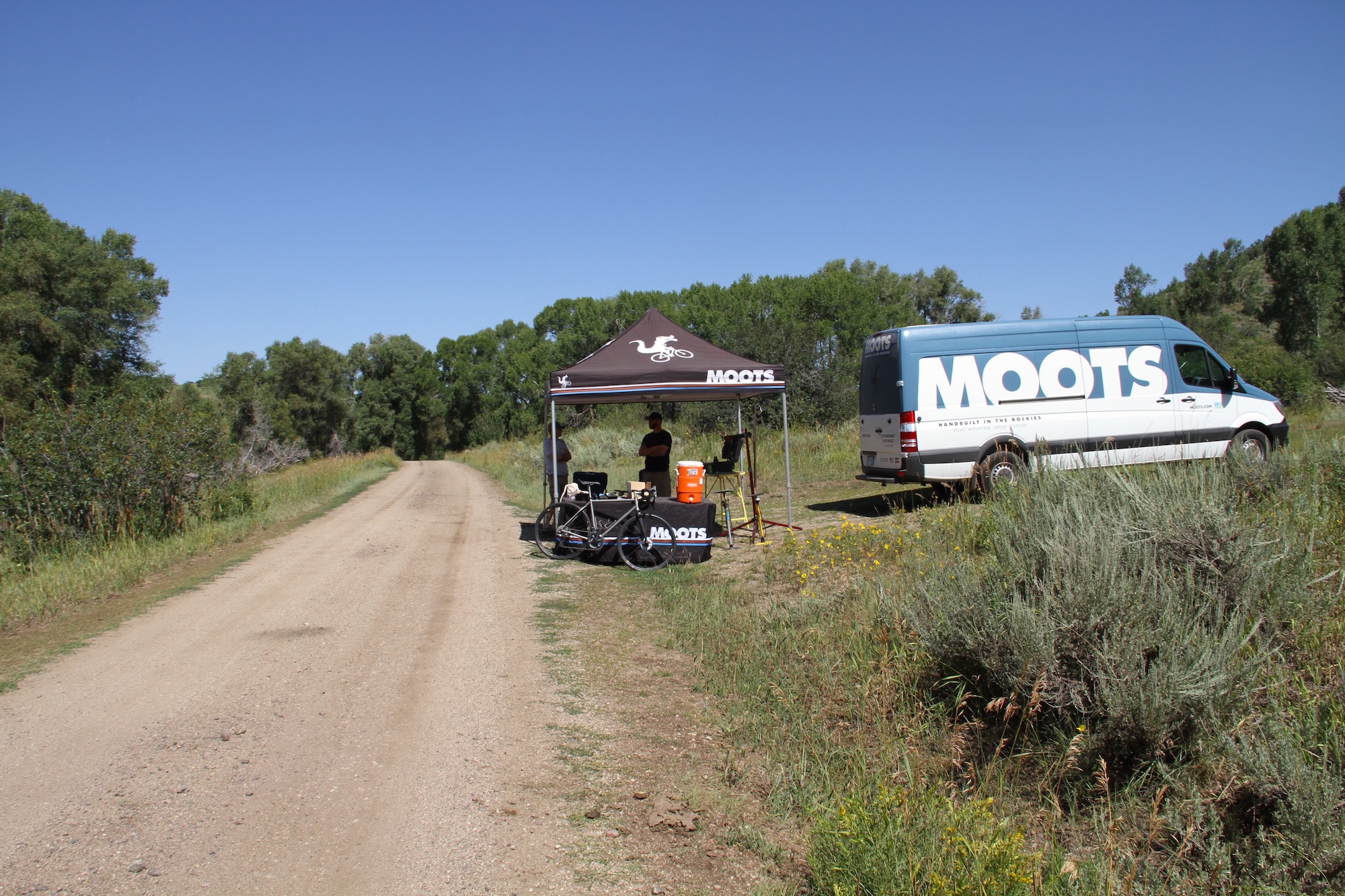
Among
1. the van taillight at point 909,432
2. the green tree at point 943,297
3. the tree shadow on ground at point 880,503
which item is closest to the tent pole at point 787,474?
the tree shadow on ground at point 880,503

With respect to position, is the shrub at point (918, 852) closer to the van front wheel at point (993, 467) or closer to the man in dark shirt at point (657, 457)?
the van front wheel at point (993, 467)

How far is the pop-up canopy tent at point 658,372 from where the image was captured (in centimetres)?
1052

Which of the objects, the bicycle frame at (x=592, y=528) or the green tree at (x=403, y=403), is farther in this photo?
the green tree at (x=403, y=403)

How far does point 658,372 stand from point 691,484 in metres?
1.58

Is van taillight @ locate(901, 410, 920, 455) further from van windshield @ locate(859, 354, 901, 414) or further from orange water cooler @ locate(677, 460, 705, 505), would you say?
orange water cooler @ locate(677, 460, 705, 505)

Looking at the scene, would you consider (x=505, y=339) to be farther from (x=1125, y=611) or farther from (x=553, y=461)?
(x=1125, y=611)

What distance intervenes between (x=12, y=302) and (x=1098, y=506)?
103 ft

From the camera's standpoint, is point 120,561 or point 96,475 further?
point 96,475

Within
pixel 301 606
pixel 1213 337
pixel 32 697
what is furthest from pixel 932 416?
pixel 1213 337

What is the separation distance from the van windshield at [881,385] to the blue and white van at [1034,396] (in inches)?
4.1

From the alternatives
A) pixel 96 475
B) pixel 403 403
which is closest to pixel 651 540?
pixel 96 475

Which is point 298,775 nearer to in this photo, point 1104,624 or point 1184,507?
point 1104,624

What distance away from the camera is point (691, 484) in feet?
33.8

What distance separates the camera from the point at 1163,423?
464 inches
